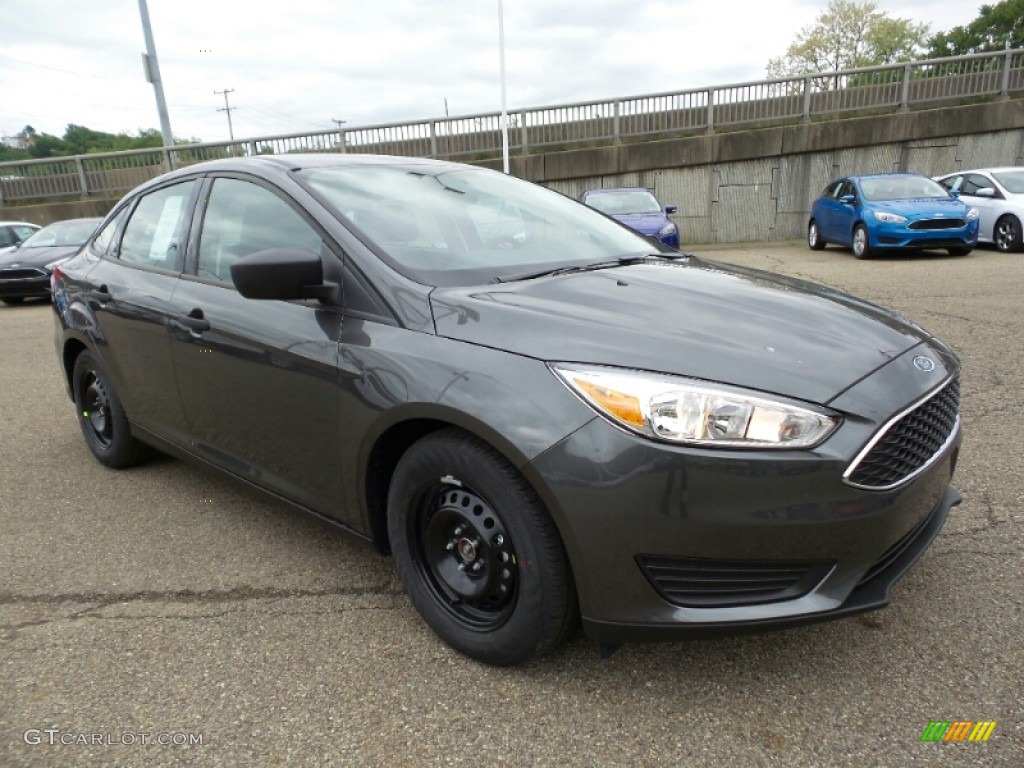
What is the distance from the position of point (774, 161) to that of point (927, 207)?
20.7 ft

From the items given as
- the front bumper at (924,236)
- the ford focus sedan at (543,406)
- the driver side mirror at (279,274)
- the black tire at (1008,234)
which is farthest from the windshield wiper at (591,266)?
the black tire at (1008,234)

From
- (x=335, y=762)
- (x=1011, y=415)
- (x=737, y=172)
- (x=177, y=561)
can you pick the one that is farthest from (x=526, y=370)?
(x=737, y=172)

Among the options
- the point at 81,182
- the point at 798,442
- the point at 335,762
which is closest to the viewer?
the point at 798,442

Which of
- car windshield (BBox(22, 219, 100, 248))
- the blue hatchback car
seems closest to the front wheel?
the blue hatchback car

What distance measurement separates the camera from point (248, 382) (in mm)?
2635

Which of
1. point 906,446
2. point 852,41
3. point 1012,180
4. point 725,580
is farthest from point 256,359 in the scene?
point 852,41

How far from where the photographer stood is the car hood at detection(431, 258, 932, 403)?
1823 mm

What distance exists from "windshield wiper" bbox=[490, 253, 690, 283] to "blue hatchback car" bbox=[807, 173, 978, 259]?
9817 millimetres

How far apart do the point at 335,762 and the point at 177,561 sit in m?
1.44

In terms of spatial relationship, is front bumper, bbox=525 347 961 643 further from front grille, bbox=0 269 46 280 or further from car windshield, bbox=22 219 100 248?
car windshield, bbox=22 219 100 248

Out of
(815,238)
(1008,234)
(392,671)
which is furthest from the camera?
(815,238)

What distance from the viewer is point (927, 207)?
11.2 metres

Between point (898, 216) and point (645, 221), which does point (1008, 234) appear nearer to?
point (898, 216)

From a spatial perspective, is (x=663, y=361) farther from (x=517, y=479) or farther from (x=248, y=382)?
(x=248, y=382)
